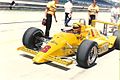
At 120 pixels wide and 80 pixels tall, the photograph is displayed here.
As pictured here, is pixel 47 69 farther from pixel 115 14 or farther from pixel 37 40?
Result: pixel 115 14

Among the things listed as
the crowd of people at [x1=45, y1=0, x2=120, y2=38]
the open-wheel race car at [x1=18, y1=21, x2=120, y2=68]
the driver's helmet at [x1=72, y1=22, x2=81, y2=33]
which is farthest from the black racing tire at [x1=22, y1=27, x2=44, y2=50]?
the crowd of people at [x1=45, y1=0, x2=120, y2=38]

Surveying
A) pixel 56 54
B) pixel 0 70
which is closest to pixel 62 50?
pixel 56 54

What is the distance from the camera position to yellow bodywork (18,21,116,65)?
321 inches

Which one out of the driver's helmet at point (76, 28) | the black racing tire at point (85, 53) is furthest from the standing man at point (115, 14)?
the black racing tire at point (85, 53)

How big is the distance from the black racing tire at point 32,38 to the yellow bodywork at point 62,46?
12.8 inches

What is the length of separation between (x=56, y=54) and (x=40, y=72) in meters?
0.98

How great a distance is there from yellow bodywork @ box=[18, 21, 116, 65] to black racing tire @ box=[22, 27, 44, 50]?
0.32 m

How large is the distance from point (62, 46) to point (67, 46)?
0.78 ft

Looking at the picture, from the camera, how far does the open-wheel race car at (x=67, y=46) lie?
812 cm

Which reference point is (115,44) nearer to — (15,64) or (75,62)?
(75,62)

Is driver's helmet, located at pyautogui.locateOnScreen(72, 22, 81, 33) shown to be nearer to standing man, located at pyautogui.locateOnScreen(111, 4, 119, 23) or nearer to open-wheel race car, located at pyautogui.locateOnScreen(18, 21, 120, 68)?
open-wheel race car, located at pyautogui.locateOnScreen(18, 21, 120, 68)

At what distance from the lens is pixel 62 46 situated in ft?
28.2

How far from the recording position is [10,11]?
2311 centimetres

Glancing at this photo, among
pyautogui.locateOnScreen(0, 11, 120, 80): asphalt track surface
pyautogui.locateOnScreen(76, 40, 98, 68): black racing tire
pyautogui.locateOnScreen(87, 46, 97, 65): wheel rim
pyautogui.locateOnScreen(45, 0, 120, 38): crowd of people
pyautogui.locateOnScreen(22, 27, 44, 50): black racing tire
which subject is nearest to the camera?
pyautogui.locateOnScreen(0, 11, 120, 80): asphalt track surface
